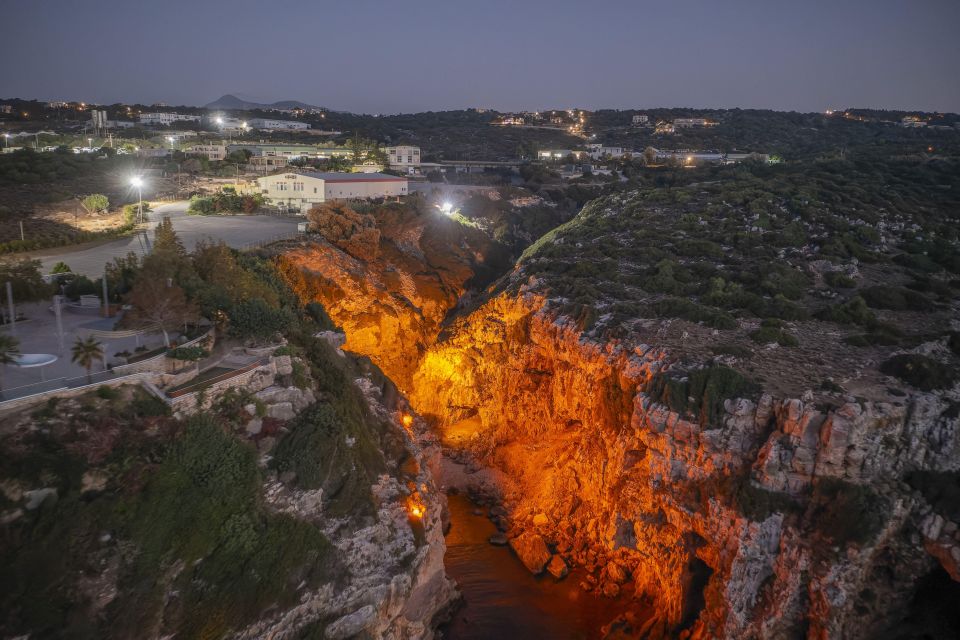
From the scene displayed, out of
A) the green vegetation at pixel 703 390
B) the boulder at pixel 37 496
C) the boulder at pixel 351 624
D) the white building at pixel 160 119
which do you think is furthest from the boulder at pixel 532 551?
the white building at pixel 160 119

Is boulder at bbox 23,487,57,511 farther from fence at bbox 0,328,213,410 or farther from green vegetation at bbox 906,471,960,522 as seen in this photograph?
green vegetation at bbox 906,471,960,522

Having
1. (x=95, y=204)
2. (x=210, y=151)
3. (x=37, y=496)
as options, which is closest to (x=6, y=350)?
(x=37, y=496)

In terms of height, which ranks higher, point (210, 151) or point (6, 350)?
point (210, 151)

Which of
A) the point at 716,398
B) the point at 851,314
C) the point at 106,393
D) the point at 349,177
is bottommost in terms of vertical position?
the point at 716,398

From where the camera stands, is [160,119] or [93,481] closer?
[93,481]

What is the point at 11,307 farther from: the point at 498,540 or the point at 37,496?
the point at 498,540

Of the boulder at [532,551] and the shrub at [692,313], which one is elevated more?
the shrub at [692,313]

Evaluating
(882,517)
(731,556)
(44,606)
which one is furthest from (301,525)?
(882,517)

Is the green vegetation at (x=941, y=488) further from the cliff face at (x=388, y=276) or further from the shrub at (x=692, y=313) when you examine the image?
the cliff face at (x=388, y=276)
